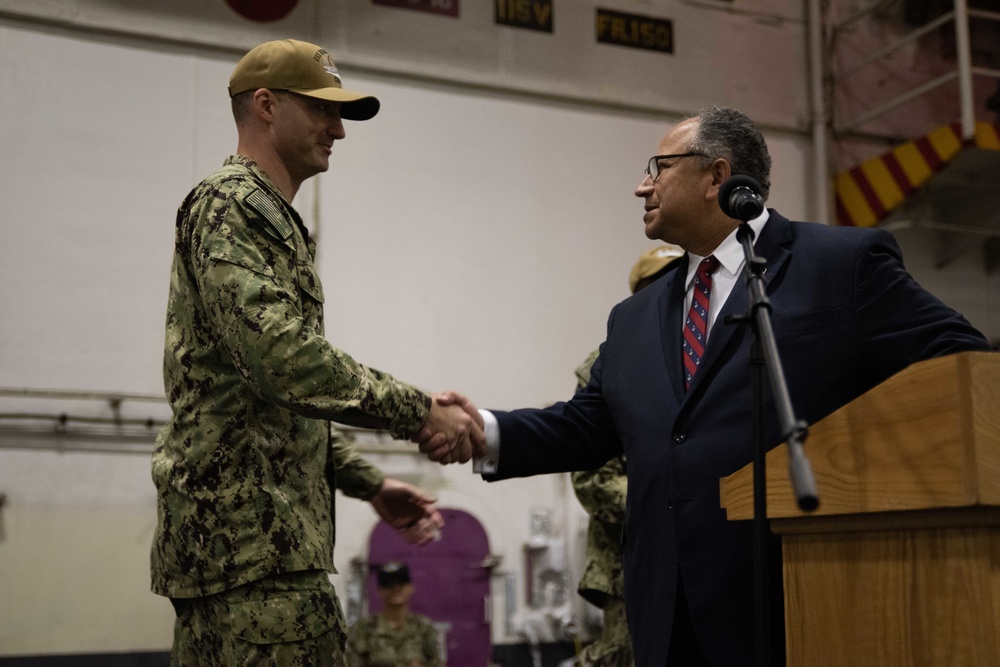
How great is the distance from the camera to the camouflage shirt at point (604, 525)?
12.4 feet

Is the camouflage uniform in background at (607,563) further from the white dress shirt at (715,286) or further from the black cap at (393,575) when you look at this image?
the black cap at (393,575)

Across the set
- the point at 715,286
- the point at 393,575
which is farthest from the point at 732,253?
the point at 393,575

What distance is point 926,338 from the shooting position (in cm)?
203

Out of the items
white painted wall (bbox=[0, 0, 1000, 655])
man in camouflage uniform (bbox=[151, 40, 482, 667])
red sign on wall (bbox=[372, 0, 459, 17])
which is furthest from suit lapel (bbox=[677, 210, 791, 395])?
red sign on wall (bbox=[372, 0, 459, 17])

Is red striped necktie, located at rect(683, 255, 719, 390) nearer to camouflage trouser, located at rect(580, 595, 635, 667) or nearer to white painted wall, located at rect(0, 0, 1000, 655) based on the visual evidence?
camouflage trouser, located at rect(580, 595, 635, 667)

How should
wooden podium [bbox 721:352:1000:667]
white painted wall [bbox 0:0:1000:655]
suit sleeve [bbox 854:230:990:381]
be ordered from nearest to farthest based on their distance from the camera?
wooden podium [bbox 721:352:1000:667] < suit sleeve [bbox 854:230:990:381] < white painted wall [bbox 0:0:1000:655]

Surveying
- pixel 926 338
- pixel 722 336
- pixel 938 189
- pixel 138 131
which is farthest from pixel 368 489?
pixel 938 189

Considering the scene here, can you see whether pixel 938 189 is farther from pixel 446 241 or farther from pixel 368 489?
pixel 368 489

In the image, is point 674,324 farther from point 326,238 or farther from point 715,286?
point 326,238

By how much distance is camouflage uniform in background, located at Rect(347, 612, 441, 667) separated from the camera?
576 cm

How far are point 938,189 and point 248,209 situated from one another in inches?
278

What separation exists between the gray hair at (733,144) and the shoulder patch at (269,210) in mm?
1078

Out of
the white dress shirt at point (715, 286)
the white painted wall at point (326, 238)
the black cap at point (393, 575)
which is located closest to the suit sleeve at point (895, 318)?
the white dress shirt at point (715, 286)

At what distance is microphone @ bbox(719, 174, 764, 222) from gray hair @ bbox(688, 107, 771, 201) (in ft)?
2.58
